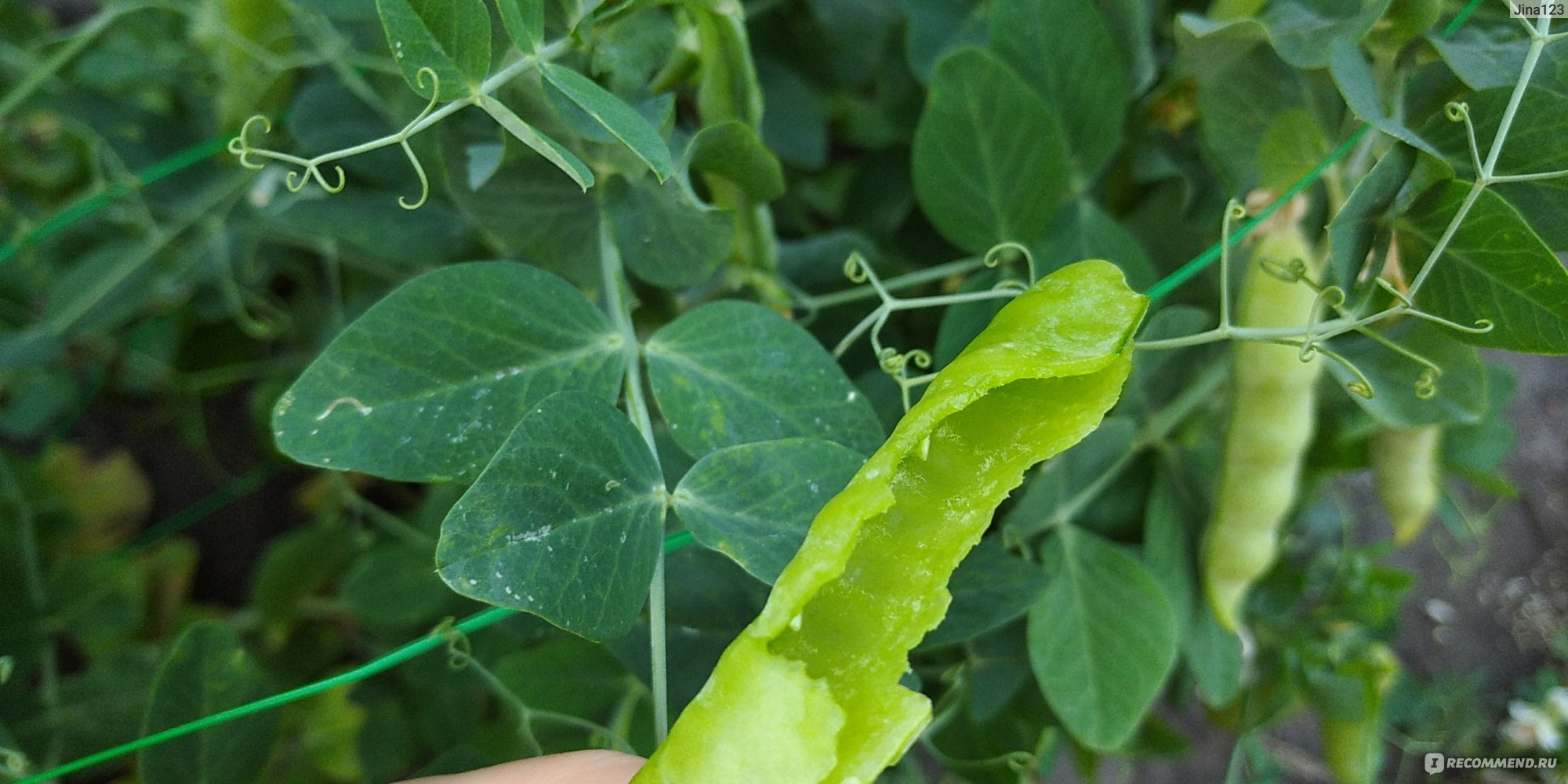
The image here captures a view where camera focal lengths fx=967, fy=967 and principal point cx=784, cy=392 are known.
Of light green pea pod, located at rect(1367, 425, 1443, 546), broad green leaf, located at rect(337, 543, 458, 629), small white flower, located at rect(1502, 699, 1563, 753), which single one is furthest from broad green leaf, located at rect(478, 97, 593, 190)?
small white flower, located at rect(1502, 699, 1563, 753)

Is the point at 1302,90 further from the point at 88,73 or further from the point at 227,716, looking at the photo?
the point at 88,73

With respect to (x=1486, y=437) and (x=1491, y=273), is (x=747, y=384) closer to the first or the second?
(x=1491, y=273)

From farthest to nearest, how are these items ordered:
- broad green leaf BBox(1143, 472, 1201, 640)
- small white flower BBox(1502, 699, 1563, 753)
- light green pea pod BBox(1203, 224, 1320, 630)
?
1. small white flower BBox(1502, 699, 1563, 753)
2. broad green leaf BBox(1143, 472, 1201, 640)
3. light green pea pod BBox(1203, 224, 1320, 630)

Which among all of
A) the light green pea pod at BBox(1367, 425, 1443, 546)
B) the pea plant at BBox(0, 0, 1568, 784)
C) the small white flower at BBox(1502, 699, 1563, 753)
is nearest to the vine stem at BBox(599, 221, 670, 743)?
the pea plant at BBox(0, 0, 1568, 784)

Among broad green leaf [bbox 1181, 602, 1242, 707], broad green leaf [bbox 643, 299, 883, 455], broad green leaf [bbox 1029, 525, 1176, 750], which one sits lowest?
broad green leaf [bbox 1181, 602, 1242, 707]

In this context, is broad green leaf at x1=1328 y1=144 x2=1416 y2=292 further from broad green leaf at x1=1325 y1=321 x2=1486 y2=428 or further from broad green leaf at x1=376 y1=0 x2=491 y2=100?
broad green leaf at x1=376 y1=0 x2=491 y2=100

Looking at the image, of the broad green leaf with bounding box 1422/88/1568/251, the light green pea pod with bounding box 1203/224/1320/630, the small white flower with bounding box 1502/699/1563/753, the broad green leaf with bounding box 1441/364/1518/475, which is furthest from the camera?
the small white flower with bounding box 1502/699/1563/753

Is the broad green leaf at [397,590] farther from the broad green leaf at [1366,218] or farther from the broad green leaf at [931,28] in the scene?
the broad green leaf at [1366,218]

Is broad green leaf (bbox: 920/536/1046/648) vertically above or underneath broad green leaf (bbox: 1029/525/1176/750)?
above

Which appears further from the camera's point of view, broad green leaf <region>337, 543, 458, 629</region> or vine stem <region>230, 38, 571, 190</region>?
broad green leaf <region>337, 543, 458, 629</region>
